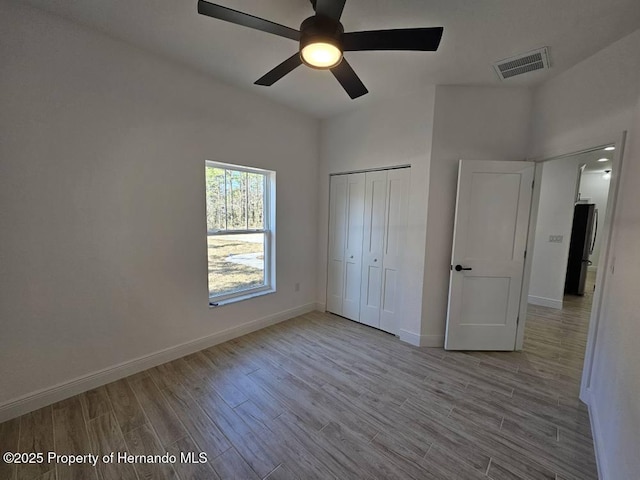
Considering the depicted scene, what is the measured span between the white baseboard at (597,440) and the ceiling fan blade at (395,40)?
254 cm

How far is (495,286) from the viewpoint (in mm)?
2816

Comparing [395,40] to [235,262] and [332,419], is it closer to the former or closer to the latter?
[332,419]

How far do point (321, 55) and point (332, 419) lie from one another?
97.1 inches

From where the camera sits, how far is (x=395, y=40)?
1447 millimetres

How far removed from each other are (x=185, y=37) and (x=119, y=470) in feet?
9.93

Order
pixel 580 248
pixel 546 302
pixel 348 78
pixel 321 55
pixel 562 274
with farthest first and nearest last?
pixel 580 248, pixel 546 302, pixel 562 274, pixel 348 78, pixel 321 55

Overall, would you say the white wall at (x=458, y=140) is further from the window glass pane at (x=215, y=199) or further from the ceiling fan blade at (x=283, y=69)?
the window glass pane at (x=215, y=199)

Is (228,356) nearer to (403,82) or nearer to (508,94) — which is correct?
(403,82)

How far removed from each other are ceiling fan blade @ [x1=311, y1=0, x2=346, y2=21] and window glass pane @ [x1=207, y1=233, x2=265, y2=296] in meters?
2.31

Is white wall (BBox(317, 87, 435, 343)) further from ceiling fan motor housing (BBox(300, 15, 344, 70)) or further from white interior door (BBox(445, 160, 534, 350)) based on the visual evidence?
ceiling fan motor housing (BBox(300, 15, 344, 70))

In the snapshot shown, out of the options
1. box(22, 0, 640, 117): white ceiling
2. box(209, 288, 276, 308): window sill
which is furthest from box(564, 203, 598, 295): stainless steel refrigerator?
box(209, 288, 276, 308): window sill

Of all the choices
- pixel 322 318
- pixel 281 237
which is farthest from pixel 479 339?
pixel 281 237

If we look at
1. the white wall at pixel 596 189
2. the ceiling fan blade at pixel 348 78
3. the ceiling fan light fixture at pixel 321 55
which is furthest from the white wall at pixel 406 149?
the white wall at pixel 596 189

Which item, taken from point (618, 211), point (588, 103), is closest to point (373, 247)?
point (618, 211)
